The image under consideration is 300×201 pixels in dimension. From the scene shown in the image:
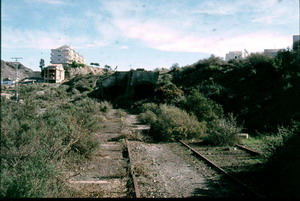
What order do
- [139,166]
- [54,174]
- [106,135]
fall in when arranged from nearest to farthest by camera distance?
[54,174], [139,166], [106,135]

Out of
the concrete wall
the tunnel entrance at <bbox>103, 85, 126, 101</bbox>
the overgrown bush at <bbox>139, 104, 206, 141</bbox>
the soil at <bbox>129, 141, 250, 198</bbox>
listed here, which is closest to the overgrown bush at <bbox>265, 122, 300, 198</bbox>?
the soil at <bbox>129, 141, 250, 198</bbox>

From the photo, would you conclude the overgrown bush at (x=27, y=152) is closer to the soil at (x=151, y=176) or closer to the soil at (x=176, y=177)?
the soil at (x=151, y=176)

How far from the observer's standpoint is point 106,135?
18109 millimetres

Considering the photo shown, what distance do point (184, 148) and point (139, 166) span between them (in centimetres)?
467

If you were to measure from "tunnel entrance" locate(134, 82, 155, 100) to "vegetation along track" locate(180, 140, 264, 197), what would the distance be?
35.6 metres

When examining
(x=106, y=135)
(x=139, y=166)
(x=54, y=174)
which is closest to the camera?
(x=54, y=174)

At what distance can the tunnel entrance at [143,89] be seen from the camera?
5019cm

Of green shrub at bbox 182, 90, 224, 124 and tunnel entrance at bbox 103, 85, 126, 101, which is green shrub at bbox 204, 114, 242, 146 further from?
tunnel entrance at bbox 103, 85, 126, 101

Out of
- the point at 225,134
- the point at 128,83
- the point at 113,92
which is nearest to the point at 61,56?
the point at 113,92

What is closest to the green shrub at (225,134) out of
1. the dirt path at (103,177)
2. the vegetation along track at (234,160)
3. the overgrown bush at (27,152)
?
the vegetation along track at (234,160)

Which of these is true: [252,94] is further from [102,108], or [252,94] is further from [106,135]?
[102,108]

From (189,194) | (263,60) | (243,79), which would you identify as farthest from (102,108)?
(189,194)

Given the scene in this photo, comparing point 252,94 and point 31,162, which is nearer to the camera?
point 31,162

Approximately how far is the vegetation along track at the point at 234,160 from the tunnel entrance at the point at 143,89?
3555 cm
